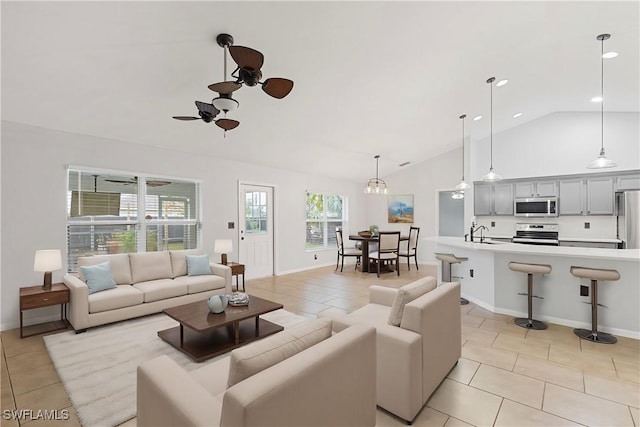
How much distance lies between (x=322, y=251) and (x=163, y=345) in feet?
17.3

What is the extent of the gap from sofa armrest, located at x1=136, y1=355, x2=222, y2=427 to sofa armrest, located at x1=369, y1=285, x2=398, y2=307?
2070 mm

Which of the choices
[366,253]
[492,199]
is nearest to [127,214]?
[366,253]

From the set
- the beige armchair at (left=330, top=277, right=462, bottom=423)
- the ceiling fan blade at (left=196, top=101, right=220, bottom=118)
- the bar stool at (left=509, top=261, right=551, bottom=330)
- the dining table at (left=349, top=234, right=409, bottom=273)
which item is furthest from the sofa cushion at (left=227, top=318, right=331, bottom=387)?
the dining table at (left=349, top=234, right=409, bottom=273)

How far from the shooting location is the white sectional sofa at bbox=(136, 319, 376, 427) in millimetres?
1075

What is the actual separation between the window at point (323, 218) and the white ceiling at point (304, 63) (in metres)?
2.72

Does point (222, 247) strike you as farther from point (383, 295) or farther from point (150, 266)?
point (383, 295)

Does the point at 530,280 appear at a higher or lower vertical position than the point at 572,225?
lower

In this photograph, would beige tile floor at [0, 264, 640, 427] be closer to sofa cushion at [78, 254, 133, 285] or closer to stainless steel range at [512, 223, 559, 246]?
sofa cushion at [78, 254, 133, 285]

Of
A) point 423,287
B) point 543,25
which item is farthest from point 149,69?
point 543,25

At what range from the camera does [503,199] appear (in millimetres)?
6934

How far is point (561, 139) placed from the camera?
6.38m

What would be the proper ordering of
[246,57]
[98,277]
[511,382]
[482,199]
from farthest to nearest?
1. [482,199]
2. [98,277]
3. [511,382]
4. [246,57]

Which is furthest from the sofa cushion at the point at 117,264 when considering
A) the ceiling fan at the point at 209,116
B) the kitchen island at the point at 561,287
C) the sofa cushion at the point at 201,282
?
the kitchen island at the point at 561,287

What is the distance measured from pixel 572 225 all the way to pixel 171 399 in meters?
7.72
